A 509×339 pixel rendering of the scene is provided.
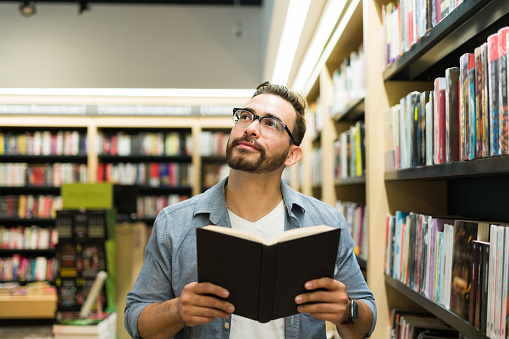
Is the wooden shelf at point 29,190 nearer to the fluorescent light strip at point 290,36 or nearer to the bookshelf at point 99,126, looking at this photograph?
the bookshelf at point 99,126

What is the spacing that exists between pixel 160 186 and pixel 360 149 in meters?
3.94

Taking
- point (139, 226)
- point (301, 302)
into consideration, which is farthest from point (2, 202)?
point (301, 302)

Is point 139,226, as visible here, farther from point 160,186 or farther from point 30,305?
point 30,305

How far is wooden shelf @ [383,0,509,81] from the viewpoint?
1243 mm

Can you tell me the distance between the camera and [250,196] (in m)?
1.56

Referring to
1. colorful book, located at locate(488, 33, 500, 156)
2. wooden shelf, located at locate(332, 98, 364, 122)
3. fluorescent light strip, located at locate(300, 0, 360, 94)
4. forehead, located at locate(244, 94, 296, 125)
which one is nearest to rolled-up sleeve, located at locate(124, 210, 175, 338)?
forehead, located at locate(244, 94, 296, 125)

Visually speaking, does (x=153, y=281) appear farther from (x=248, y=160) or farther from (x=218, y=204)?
(x=248, y=160)

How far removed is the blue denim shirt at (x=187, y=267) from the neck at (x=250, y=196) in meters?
0.06

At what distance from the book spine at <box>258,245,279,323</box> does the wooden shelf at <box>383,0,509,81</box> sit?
0.82 m

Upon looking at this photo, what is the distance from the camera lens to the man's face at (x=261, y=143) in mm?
1524

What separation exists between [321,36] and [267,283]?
7.88 ft

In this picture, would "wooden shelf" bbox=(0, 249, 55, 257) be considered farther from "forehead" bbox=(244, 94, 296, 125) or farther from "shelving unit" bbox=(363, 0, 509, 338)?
"forehead" bbox=(244, 94, 296, 125)

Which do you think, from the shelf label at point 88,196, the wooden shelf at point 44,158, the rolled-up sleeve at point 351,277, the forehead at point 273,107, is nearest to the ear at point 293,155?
the forehead at point 273,107

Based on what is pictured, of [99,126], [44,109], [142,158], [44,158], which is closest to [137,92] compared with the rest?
[99,126]
